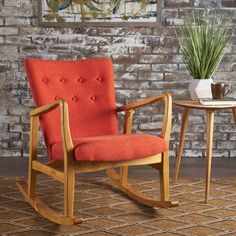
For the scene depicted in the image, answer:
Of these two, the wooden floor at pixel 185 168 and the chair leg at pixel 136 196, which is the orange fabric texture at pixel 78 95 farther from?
the wooden floor at pixel 185 168

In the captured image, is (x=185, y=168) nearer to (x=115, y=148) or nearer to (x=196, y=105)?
(x=196, y=105)

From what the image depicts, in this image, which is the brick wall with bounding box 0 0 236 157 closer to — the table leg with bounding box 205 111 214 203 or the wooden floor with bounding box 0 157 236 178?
the wooden floor with bounding box 0 157 236 178

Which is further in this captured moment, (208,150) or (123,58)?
(123,58)

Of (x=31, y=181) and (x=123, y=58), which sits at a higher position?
(x=123, y=58)

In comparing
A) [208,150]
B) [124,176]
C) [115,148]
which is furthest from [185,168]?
[115,148]

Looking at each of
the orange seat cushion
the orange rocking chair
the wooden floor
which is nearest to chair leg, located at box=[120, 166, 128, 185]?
the orange rocking chair

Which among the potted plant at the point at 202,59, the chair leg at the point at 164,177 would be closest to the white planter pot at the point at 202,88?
the potted plant at the point at 202,59

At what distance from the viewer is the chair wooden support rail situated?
8.76 feet

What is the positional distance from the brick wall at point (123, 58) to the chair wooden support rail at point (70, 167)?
1175mm

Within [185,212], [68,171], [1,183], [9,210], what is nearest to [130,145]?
[68,171]

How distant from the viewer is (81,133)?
10.7 feet

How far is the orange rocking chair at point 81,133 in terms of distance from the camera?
2.68 metres

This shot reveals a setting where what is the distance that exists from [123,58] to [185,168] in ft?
3.37

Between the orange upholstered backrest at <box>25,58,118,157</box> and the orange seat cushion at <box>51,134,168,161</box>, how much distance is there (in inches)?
15.0
